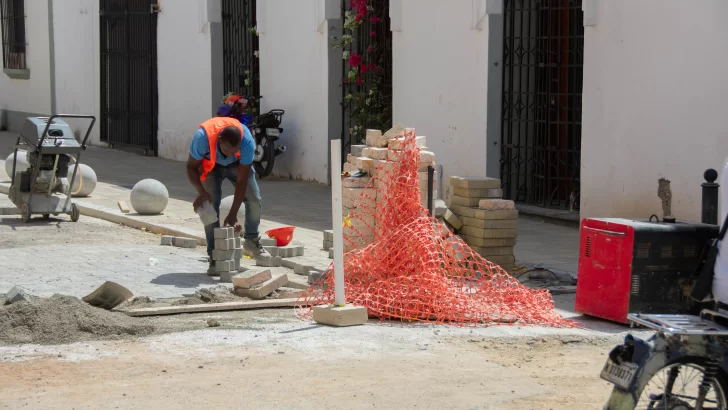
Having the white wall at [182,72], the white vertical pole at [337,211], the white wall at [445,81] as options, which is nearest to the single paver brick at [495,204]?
the white vertical pole at [337,211]

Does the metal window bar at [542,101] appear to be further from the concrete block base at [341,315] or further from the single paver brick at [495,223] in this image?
the concrete block base at [341,315]

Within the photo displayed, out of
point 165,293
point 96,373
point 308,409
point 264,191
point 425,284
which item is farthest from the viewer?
point 264,191

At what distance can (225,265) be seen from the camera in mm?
9344

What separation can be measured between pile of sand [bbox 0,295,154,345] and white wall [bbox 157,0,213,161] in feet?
40.0

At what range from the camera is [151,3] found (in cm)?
2131

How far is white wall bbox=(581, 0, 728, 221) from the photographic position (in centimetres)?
1062

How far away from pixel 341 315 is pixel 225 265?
6.49ft

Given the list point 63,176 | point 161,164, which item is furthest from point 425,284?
point 161,164

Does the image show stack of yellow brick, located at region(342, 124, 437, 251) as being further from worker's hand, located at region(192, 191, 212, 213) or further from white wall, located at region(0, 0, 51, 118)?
white wall, located at region(0, 0, 51, 118)

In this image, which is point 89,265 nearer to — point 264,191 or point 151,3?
point 264,191

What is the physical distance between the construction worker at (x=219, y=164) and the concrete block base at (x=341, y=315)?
6.64ft

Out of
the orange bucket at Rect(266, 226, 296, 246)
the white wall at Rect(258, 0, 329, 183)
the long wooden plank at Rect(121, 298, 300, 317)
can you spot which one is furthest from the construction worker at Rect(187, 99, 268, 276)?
the white wall at Rect(258, 0, 329, 183)

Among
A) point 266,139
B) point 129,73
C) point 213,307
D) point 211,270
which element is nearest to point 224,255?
point 211,270

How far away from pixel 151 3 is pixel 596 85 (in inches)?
457
